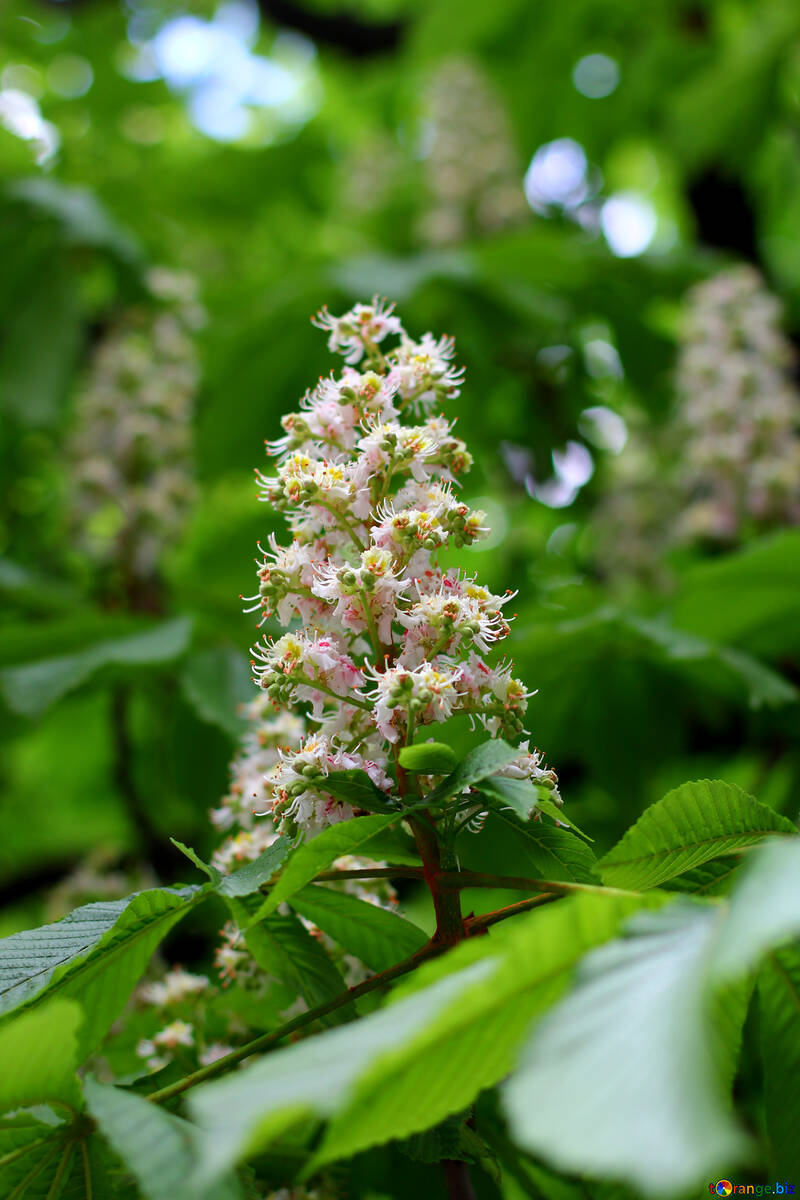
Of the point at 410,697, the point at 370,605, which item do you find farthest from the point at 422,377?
the point at 410,697

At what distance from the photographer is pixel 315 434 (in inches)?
62.1

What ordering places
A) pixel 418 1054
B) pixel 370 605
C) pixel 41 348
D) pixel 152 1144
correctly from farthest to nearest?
pixel 41 348
pixel 370 605
pixel 152 1144
pixel 418 1054

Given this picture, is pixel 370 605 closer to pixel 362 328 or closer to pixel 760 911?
pixel 362 328

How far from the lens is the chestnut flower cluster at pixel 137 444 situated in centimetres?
407

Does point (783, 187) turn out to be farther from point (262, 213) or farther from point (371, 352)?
point (371, 352)

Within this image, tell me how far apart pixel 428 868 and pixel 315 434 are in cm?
66

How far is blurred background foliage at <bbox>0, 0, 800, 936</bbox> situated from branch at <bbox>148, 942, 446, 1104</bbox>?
123 centimetres

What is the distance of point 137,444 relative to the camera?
4.11 m

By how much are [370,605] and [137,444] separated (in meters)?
2.93

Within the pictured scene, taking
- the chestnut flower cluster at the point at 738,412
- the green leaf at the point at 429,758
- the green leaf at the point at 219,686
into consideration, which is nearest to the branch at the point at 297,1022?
the green leaf at the point at 429,758

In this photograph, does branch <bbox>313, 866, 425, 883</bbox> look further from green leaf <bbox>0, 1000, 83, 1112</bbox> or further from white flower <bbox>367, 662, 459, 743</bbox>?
green leaf <bbox>0, 1000, 83, 1112</bbox>

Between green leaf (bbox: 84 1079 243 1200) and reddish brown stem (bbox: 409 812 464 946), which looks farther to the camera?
reddish brown stem (bbox: 409 812 464 946)

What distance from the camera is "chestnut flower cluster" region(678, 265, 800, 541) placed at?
3.96 m

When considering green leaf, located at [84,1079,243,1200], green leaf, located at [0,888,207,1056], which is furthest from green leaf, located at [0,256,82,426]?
green leaf, located at [84,1079,243,1200]
